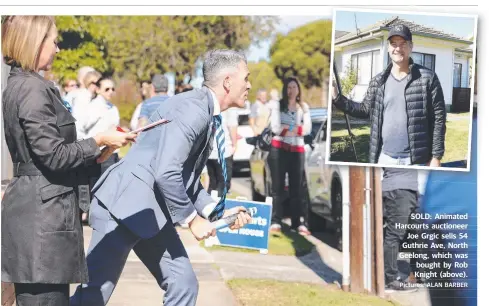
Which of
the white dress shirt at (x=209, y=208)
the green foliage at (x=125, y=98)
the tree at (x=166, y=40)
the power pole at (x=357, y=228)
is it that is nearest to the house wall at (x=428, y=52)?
the power pole at (x=357, y=228)

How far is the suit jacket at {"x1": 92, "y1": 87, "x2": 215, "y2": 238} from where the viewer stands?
4.21 meters

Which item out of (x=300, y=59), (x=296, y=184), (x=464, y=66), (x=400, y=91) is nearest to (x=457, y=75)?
(x=464, y=66)

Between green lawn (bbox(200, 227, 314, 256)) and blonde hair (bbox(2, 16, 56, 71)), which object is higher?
blonde hair (bbox(2, 16, 56, 71))

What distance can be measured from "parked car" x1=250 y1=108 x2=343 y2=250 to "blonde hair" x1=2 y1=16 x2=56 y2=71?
4.99 metres

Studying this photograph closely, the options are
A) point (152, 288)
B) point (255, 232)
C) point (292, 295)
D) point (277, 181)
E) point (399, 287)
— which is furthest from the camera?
point (277, 181)

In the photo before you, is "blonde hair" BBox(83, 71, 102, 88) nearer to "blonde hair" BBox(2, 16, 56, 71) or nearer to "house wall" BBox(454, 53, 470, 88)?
"house wall" BBox(454, 53, 470, 88)

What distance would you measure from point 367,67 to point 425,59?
0.41m

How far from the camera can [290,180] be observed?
10.1 meters

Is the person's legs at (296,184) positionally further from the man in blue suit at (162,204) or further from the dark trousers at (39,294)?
the dark trousers at (39,294)

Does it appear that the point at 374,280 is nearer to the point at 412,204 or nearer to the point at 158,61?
the point at 412,204

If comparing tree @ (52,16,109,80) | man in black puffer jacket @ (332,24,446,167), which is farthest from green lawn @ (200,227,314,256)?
tree @ (52,16,109,80)

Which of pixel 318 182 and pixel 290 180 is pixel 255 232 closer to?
pixel 318 182

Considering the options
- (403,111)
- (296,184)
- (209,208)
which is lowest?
(296,184)

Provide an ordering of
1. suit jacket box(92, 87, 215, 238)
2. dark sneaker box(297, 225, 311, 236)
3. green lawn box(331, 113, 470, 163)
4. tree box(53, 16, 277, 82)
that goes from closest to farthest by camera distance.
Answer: suit jacket box(92, 87, 215, 238)
green lawn box(331, 113, 470, 163)
dark sneaker box(297, 225, 311, 236)
tree box(53, 16, 277, 82)
